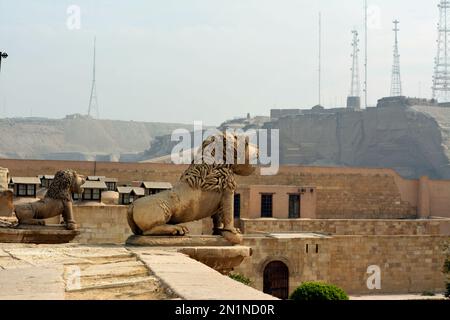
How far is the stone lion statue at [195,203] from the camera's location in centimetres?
986

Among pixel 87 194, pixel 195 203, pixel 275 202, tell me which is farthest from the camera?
pixel 275 202

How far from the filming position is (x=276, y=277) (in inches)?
1070

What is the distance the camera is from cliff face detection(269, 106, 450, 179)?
3438 inches

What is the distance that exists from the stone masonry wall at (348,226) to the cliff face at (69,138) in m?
100

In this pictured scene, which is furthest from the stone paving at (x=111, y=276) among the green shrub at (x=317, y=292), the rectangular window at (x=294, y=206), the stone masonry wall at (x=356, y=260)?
the rectangular window at (x=294, y=206)

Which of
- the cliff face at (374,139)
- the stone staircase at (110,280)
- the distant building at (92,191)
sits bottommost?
the stone staircase at (110,280)

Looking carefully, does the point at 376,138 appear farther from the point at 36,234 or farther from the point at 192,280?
the point at 192,280

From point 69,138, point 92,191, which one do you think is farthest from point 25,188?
point 69,138

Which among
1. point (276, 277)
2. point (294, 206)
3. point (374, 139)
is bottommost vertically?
point (276, 277)

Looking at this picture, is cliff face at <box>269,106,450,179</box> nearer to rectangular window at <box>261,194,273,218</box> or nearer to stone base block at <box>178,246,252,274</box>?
rectangular window at <box>261,194,273,218</box>

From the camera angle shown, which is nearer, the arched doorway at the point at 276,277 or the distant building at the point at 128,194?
the arched doorway at the point at 276,277

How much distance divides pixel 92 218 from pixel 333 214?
29.2 meters

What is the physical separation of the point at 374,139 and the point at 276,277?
6577 cm

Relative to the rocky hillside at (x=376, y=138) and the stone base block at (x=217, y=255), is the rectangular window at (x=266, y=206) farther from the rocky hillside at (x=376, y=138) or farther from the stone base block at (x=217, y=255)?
the rocky hillside at (x=376, y=138)
